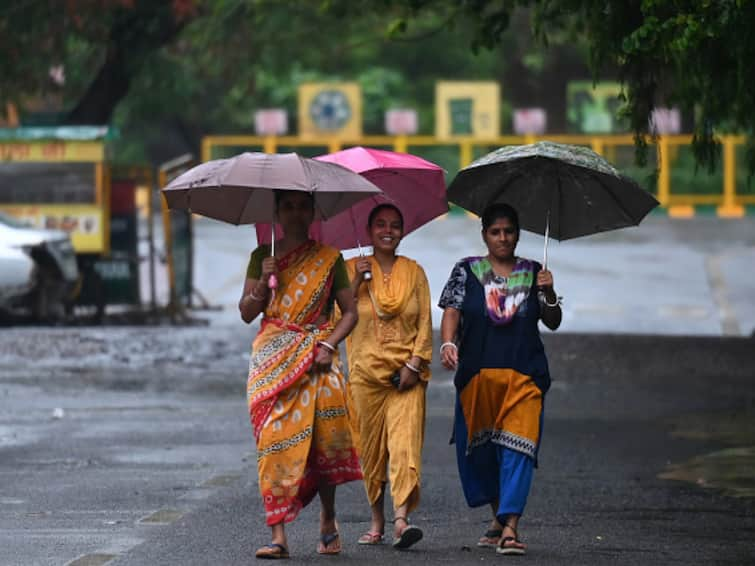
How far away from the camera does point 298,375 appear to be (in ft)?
27.0

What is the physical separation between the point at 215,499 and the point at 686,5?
371 cm

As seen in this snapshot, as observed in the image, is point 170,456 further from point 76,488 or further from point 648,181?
point 648,181

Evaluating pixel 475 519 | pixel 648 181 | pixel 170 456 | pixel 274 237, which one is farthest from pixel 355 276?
pixel 648 181

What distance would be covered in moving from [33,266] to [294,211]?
13940 mm

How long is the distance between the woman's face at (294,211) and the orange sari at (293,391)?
10 centimetres

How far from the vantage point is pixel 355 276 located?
879 cm

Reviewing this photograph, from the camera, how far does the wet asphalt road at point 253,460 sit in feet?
28.2

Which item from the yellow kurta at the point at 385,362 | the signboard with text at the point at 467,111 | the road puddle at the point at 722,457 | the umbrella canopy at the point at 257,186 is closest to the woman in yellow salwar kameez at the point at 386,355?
the yellow kurta at the point at 385,362

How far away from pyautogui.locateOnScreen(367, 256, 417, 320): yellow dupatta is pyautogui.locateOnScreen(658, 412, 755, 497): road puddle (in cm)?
278

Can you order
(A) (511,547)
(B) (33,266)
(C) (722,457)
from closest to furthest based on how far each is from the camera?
1. (A) (511,547)
2. (C) (722,457)
3. (B) (33,266)

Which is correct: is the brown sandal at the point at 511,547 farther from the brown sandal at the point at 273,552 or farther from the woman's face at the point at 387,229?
the woman's face at the point at 387,229

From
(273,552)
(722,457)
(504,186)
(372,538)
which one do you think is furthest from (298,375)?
(722,457)

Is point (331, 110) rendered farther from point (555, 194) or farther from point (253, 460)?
point (555, 194)

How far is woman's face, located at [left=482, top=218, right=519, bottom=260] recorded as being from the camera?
855cm
